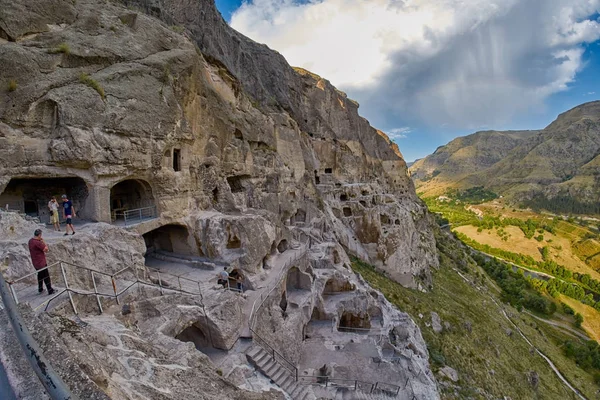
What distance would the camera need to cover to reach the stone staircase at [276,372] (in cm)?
1052

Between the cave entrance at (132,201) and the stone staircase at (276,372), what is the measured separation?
881 centimetres

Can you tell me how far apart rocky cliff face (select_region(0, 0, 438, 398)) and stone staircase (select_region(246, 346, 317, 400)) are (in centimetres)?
97

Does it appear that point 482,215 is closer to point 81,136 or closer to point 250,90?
point 250,90

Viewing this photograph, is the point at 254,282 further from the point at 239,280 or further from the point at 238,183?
the point at 238,183

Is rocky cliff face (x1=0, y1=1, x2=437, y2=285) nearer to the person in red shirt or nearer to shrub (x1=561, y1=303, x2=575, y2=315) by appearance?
the person in red shirt

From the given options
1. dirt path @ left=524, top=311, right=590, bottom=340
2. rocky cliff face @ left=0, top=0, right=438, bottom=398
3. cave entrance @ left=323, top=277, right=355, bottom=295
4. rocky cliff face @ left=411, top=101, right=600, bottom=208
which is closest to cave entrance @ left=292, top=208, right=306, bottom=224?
rocky cliff face @ left=0, top=0, right=438, bottom=398

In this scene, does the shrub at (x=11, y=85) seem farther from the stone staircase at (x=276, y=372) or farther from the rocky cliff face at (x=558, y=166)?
the rocky cliff face at (x=558, y=166)

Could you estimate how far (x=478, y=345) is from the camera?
2430 cm

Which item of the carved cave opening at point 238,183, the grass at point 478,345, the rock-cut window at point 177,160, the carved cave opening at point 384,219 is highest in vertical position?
the rock-cut window at point 177,160

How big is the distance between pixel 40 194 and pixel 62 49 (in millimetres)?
6637

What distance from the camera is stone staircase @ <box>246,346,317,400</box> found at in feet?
34.5

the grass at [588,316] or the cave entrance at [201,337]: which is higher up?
the cave entrance at [201,337]

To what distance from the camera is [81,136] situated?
12.0m

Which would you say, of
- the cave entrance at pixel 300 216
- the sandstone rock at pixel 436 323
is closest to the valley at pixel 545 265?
the sandstone rock at pixel 436 323
